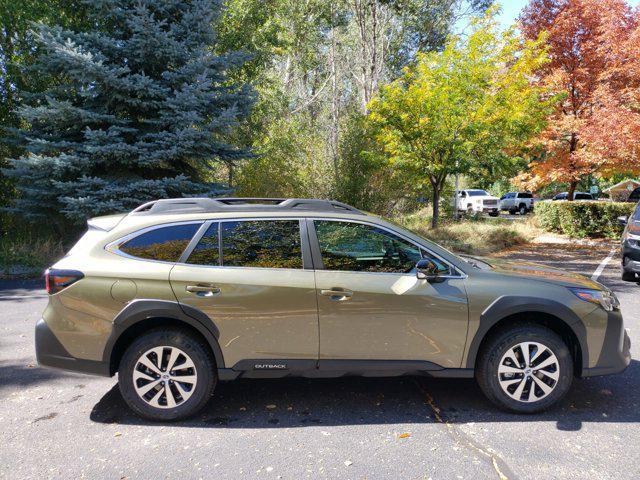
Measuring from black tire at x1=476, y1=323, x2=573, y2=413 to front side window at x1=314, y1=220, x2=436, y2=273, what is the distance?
2.88 feet

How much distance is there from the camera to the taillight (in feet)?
11.5

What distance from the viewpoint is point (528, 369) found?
3.58 m

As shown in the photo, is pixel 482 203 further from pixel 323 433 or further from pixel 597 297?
pixel 323 433

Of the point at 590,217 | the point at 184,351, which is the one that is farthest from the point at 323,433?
the point at 590,217

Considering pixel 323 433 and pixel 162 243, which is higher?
pixel 162 243

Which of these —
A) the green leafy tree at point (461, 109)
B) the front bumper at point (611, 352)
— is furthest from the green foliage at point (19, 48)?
the front bumper at point (611, 352)

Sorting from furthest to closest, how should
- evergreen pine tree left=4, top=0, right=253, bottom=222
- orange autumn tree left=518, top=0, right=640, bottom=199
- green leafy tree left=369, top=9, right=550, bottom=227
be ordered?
1. orange autumn tree left=518, top=0, right=640, bottom=199
2. green leafy tree left=369, top=9, right=550, bottom=227
3. evergreen pine tree left=4, top=0, right=253, bottom=222

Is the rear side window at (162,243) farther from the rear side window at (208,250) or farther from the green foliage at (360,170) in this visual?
the green foliage at (360,170)

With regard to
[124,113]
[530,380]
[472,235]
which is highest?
[124,113]

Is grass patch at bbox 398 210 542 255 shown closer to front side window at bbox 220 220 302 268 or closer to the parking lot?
the parking lot

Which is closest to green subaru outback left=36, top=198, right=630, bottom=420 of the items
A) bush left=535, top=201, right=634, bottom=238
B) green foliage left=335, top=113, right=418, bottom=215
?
green foliage left=335, top=113, right=418, bottom=215

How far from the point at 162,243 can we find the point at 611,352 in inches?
140

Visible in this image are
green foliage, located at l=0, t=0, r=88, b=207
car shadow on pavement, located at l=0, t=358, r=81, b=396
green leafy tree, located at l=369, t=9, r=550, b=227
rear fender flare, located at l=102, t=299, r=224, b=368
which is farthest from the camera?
green leafy tree, located at l=369, t=9, r=550, b=227

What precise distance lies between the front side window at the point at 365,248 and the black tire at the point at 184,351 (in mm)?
1206
